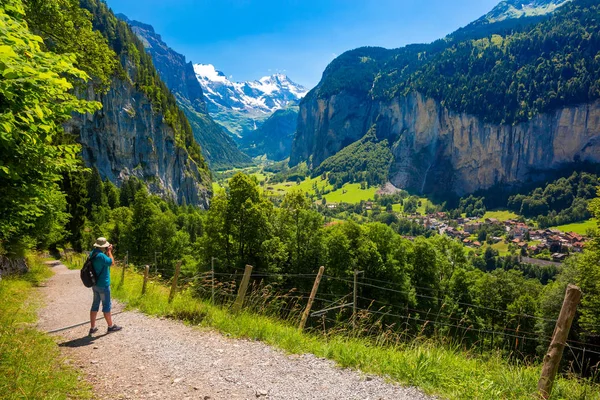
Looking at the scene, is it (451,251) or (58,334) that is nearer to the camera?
(58,334)

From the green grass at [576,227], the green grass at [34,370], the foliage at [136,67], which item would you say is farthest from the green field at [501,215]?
the green grass at [34,370]

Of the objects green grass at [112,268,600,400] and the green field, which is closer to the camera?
green grass at [112,268,600,400]

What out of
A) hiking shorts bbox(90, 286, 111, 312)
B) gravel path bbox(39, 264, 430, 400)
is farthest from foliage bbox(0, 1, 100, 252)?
gravel path bbox(39, 264, 430, 400)

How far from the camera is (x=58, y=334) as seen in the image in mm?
8078

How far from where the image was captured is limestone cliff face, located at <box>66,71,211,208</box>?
298 feet

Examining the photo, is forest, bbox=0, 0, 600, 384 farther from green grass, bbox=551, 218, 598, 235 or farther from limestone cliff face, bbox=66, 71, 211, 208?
green grass, bbox=551, 218, 598, 235

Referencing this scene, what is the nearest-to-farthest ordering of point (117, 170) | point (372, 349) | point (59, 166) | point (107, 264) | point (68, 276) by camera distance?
point (372, 349) < point (59, 166) < point (107, 264) < point (68, 276) < point (117, 170)

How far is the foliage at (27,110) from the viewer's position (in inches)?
156

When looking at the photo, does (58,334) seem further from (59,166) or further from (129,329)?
(59,166)

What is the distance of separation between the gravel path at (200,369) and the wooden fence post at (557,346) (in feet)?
5.64

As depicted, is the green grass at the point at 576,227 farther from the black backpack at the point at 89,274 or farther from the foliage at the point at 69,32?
the black backpack at the point at 89,274

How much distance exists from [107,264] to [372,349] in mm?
6448

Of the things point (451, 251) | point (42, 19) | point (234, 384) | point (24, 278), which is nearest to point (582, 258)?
point (451, 251)

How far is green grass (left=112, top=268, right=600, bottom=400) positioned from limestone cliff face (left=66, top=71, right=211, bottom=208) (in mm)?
91609
